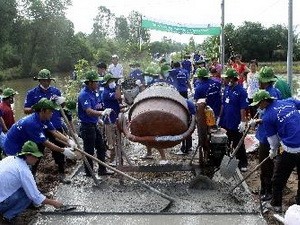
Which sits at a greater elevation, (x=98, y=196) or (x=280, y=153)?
(x=280, y=153)

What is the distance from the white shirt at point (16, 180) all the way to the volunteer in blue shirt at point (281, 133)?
9.47 ft

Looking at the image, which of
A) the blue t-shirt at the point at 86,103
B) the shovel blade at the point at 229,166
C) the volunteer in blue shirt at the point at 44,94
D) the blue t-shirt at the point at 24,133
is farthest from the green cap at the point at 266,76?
the volunteer in blue shirt at the point at 44,94

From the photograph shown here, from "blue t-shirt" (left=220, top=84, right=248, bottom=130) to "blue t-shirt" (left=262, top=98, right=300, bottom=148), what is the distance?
192 cm

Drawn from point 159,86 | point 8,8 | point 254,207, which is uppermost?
point 8,8

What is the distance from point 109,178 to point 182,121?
1663mm

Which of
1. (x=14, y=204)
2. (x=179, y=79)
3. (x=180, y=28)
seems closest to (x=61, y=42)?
(x=180, y=28)

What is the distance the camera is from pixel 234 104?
7777 millimetres

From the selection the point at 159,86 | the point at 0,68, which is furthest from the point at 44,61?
the point at 159,86

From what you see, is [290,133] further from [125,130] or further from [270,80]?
[125,130]

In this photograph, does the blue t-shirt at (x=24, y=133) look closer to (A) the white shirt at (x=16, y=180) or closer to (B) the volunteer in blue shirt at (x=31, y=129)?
(B) the volunteer in blue shirt at (x=31, y=129)

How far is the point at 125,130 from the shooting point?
276 inches

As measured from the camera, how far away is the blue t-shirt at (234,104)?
7.70 meters

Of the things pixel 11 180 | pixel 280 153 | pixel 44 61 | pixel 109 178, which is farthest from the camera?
pixel 44 61

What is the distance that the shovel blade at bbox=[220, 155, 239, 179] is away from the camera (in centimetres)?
652
